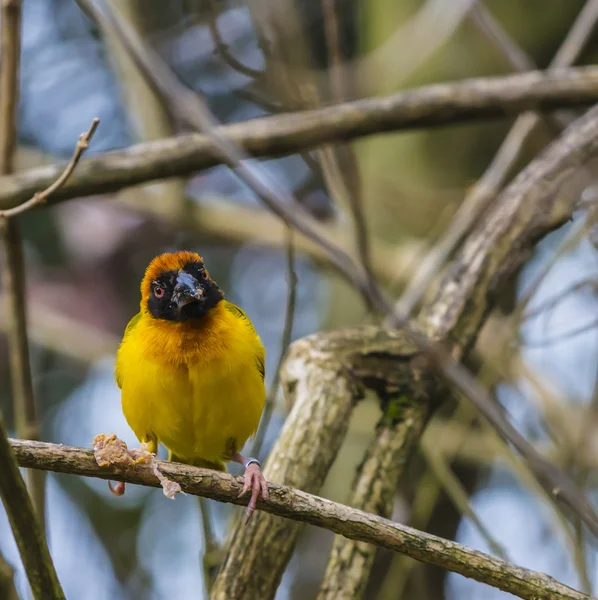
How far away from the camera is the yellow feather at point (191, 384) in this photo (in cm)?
356

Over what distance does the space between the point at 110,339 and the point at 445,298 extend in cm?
353

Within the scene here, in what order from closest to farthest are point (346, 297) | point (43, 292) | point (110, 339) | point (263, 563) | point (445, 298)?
1. point (263, 563)
2. point (445, 298)
3. point (346, 297)
4. point (110, 339)
5. point (43, 292)

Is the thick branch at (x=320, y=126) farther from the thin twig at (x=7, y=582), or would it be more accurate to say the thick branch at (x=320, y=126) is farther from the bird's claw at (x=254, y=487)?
the thin twig at (x=7, y=582)

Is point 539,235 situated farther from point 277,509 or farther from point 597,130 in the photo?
point 277,509

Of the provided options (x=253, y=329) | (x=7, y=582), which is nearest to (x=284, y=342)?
(x=253, y=329)

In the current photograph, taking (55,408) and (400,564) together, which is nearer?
(400,564)

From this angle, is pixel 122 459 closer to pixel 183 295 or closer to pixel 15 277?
pixel 183 295

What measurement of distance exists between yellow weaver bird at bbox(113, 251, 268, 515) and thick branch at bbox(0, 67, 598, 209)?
0.52 metres

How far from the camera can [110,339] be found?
6.75m

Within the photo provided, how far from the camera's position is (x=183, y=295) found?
3822 millimetres

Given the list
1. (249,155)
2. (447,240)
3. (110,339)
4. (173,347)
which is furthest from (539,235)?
(110,339)

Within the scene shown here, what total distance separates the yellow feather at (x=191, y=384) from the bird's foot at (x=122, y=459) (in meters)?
0.95

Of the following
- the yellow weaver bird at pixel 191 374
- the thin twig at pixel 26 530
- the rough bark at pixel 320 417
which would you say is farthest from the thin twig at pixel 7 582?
the yellow weaver bird at pixel 191 374

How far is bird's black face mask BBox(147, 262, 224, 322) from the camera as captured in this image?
383 cm
